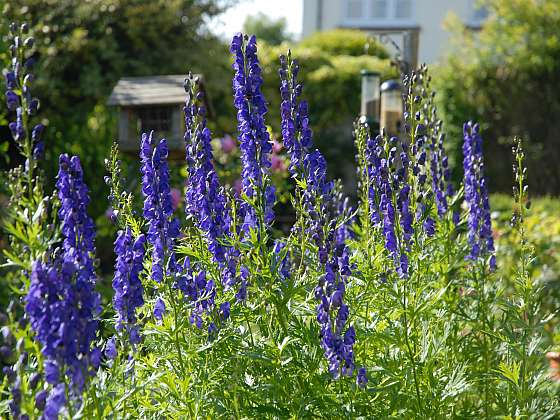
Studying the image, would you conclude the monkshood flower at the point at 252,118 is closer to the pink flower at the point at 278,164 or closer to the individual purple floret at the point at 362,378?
the individual purple floret at the point at 362,378

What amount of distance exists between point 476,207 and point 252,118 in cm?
184

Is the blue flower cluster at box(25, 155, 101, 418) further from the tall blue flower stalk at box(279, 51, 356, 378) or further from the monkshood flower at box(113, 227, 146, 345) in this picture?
the tall blue flower stalk at box(279, 51, 356, 378)

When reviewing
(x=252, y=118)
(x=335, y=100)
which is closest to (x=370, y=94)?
(x=252, y=118)

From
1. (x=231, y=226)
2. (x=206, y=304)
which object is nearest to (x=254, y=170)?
(x=231, y=226)

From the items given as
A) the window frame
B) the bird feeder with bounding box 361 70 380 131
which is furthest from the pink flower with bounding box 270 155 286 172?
the window frame

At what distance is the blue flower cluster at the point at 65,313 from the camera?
2299 mm

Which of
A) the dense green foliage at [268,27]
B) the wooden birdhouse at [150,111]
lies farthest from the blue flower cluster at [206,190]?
the dense green foliage at [268,27]

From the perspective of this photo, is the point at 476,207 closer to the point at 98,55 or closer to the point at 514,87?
the point at 98,55

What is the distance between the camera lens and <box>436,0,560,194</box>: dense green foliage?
48.3 feet

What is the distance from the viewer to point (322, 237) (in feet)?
10.2

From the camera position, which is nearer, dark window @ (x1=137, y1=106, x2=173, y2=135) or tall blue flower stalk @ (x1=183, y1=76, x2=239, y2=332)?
tall blue flower stalk @ (x1=183, y1=76, x2=239, y2=332)

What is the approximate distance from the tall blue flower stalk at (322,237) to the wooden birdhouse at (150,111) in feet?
15.0

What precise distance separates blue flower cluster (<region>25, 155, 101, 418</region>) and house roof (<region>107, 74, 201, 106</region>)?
18.0 feet

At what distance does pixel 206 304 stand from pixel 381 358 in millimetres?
807
